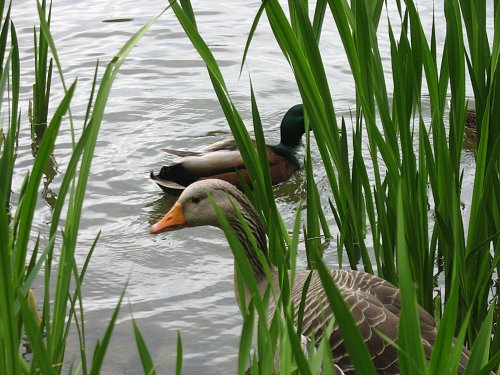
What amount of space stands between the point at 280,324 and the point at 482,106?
1429mm

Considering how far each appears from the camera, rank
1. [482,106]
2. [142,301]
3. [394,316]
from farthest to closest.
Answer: [142,301] < [394,316] < [482,106]

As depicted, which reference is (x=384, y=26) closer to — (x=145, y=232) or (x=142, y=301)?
(x=145, y=232)

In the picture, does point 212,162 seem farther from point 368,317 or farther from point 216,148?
point 368,317

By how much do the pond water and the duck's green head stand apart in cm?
32

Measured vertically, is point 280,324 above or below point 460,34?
below

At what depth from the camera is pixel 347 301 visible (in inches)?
145

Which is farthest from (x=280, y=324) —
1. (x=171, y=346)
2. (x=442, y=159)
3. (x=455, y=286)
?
(x=171, y=346)

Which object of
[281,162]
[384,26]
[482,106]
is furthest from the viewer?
[384,26]

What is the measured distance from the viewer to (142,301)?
5105 mm

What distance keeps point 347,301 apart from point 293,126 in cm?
383

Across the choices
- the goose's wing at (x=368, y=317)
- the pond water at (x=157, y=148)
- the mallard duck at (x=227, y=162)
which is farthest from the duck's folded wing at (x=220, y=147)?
the goose's wing at (x=368, y=317)

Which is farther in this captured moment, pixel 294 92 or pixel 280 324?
pixel 294 92

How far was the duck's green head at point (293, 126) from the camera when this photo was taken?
7332 millimetres

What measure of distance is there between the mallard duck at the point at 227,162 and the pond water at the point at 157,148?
6.3 inches
